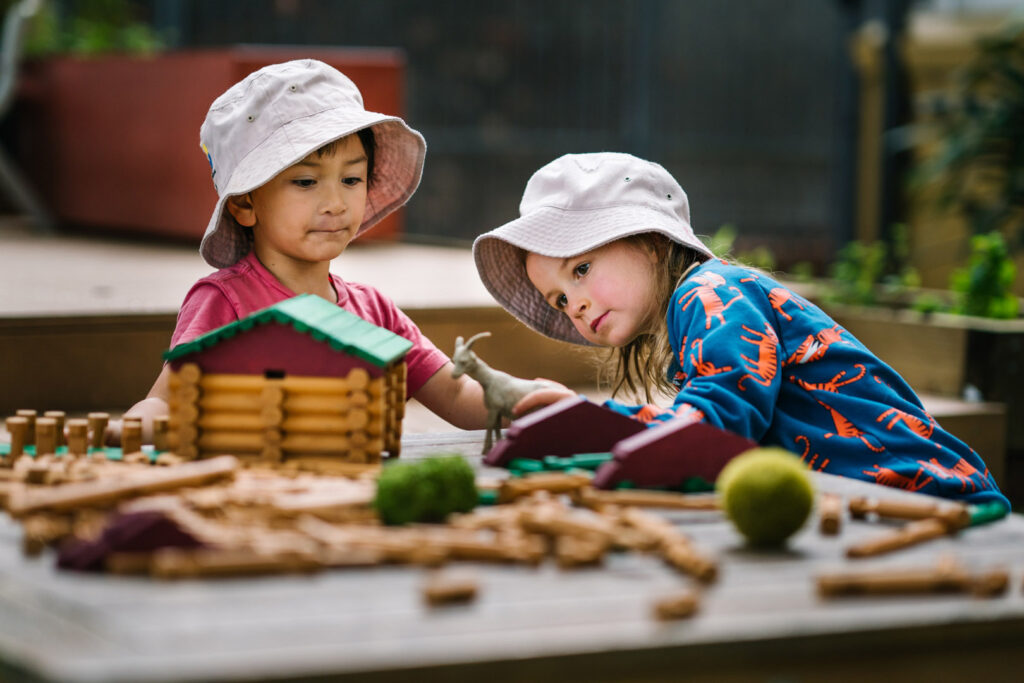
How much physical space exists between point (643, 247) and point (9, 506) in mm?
1328

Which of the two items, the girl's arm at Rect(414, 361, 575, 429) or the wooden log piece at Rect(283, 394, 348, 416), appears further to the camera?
the girl's arm at Rect(414, 361, 575, 429)

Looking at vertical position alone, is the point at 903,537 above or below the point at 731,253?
above

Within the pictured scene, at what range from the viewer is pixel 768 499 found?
1391mm

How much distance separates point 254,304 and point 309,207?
23 cm

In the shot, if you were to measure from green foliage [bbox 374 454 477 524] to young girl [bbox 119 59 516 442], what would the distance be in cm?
99

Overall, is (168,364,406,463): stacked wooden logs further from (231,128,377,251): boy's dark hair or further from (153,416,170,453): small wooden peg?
(231,128,377,251): boy's dark hair

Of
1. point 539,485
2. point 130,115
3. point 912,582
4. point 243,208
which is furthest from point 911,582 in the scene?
point 130,115

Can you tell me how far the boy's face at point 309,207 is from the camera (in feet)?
8.22

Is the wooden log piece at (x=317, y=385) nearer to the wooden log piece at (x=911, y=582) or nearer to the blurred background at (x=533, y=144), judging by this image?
the wooden log piece at (x=911, y=582)

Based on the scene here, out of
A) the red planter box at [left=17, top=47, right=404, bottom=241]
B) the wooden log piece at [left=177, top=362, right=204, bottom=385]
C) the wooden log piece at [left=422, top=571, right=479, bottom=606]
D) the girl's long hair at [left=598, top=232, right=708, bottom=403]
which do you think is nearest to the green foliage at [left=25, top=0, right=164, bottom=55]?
the red planter box at [left=17, top=47, right=404, bottom=241]

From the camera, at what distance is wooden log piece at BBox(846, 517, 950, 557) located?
1369 mm

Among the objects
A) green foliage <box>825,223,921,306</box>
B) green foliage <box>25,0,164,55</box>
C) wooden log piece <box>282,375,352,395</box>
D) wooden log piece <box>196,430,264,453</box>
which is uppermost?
green foliage <box>25,0,164,55</box>

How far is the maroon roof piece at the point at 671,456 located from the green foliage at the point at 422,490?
0.24 meters

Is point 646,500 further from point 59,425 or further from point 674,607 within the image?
point 59,425
